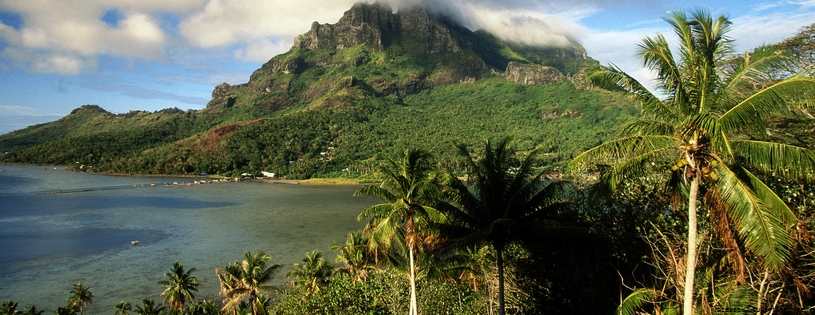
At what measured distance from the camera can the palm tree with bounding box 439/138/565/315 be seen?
1190 cm

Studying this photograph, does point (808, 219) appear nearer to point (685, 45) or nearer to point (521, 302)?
point (685, 45)

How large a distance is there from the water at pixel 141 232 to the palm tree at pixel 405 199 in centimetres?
1958

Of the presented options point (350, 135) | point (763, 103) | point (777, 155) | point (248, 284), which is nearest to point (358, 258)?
point (248, 284)

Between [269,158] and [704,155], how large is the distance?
114731mm

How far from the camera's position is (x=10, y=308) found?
2134 centimetres

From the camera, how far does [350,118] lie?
14088 centimetres

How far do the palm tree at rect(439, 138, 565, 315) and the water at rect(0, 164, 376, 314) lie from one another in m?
22.2

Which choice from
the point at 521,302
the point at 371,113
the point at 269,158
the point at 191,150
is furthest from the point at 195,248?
the point at 371,113

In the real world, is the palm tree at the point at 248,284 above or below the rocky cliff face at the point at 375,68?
below

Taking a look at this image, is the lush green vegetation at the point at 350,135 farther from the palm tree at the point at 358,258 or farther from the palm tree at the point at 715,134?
the palm tree at the point at 715,134

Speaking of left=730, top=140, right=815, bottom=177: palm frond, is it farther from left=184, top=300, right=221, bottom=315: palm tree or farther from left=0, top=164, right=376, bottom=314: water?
left=0, top=164, right=376, bottom=314: water

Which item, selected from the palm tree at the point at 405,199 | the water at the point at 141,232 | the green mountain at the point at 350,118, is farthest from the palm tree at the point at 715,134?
the green mountain at the point at 350,118

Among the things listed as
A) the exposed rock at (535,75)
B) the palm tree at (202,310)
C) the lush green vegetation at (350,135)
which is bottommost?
the palm tree at (202,310)

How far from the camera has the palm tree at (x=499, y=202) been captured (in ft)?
39.0
